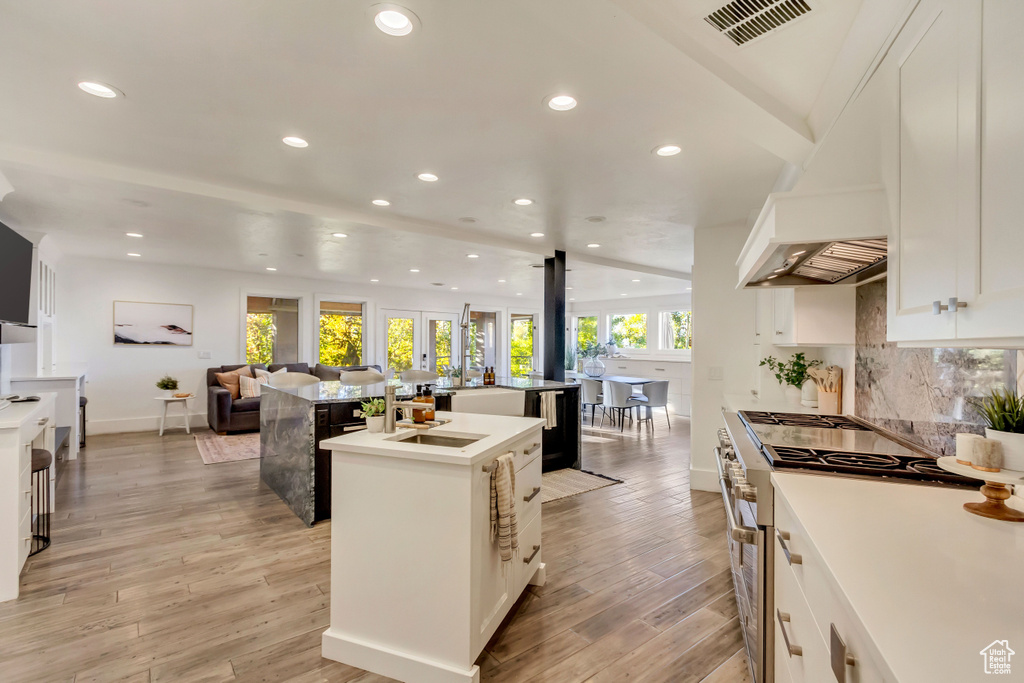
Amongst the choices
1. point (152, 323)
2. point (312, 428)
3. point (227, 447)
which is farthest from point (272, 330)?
point (312, 428)

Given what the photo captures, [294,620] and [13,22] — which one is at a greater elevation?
[13,22]

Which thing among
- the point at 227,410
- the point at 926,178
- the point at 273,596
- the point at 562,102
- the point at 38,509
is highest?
the point at 562,102

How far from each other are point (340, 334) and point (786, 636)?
8351 mm

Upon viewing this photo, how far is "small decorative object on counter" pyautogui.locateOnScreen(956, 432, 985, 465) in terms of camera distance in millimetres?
1188

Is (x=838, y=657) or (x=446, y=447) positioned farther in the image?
(x=446, y=447)

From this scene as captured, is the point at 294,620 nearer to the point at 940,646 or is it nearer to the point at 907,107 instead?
the point at 940,646

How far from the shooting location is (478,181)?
10.6 ft

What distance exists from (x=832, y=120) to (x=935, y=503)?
146 centimetres

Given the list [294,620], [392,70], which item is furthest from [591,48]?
[294,620]

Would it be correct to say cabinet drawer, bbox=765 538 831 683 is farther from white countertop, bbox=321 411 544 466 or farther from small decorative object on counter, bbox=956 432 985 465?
white countertop, bbox=321 411 544 466

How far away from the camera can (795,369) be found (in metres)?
3.30

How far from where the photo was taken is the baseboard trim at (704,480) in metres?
4.32

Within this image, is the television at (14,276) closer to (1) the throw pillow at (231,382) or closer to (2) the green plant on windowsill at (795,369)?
(1) the throw pillow at (231,382)

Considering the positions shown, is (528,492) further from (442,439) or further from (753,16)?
(753,16)
